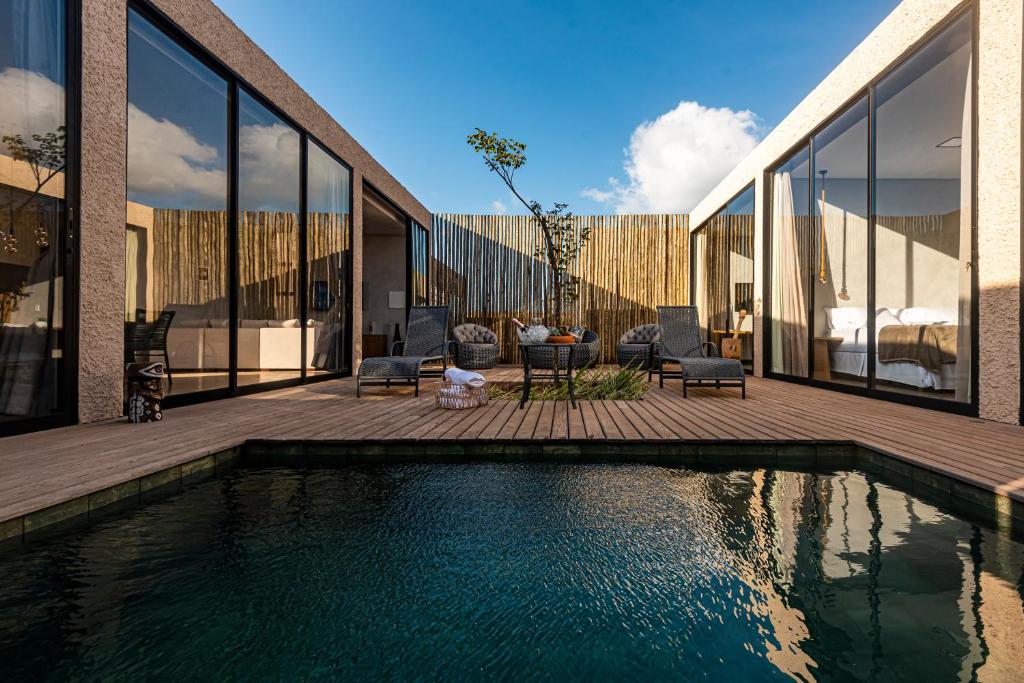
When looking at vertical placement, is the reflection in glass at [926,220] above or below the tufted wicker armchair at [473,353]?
above

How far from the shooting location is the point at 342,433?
10.5ft

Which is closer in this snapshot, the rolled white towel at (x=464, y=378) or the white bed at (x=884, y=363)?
the white bed at (x=884, y=363)

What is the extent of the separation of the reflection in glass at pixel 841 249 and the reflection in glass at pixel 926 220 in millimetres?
256

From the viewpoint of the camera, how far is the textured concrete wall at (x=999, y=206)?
344 cm

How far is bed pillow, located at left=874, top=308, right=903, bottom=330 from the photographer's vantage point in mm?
4574

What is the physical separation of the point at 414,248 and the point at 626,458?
7.90m

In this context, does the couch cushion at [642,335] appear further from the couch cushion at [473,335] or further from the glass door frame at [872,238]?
the couch cushion at [473,335]

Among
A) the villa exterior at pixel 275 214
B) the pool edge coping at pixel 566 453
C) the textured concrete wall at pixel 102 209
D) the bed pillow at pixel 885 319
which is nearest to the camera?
the pool edge coping at pixel 566 453

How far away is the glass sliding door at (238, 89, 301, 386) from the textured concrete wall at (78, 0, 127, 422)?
1267 mm

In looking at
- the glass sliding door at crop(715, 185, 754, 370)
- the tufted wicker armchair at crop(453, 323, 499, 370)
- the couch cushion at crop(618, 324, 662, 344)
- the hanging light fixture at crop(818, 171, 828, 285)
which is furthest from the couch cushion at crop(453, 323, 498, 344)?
the hanging light fixture at crop(818, 171, 828, 285)

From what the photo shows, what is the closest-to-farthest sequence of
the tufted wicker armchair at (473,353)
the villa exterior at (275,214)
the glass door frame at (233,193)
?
the villa exterior at (275,214) < the glass door frame at (233,193) < the tufted wicker armchair at (473,353)

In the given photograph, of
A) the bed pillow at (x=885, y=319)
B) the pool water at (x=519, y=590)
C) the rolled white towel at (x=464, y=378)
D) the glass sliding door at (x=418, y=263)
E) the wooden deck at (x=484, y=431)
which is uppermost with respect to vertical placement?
the glass sliding door at (x=418, y=263)

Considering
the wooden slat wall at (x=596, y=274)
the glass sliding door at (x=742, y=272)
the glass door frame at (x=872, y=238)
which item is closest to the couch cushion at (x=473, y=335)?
the wooden slat wall at (x=596, y=274)

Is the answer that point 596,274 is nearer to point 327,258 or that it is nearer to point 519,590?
point 327,258
